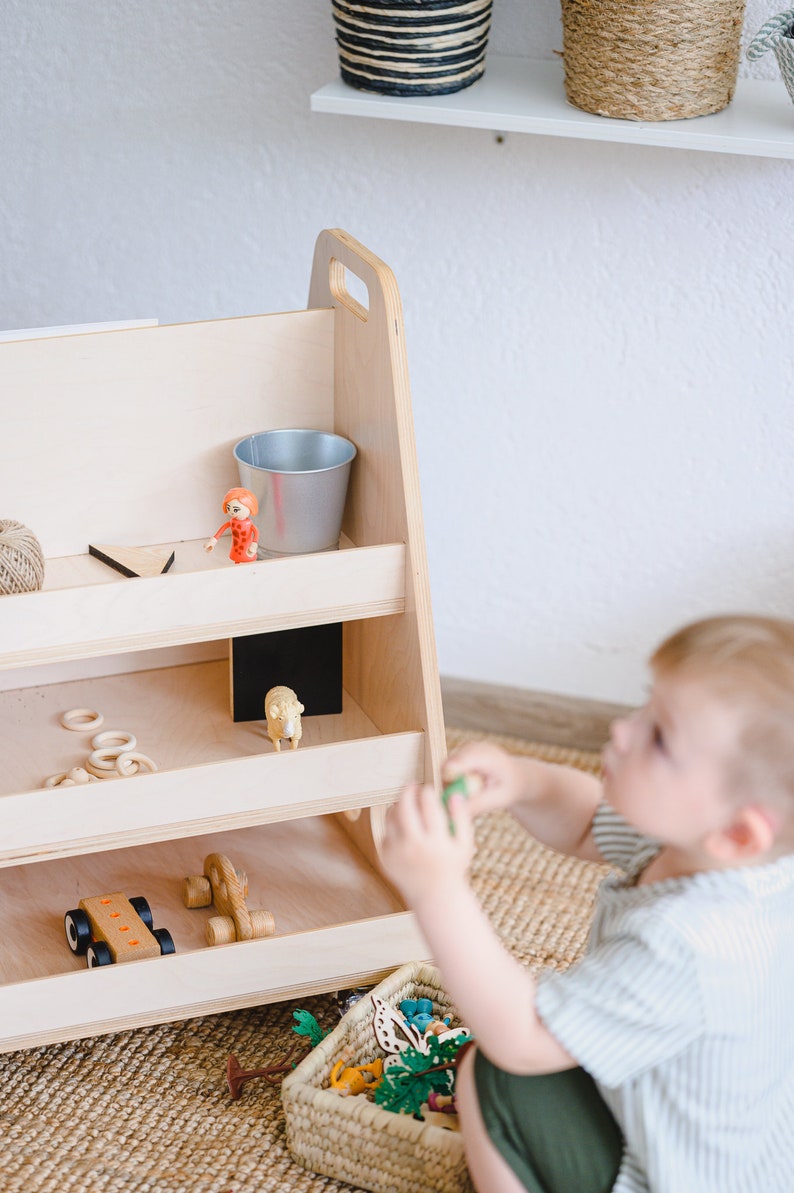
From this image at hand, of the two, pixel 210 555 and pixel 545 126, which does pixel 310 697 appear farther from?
pixel 545 126

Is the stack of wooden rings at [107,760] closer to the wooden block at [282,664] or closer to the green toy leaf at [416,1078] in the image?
the wooden block at [282,664]

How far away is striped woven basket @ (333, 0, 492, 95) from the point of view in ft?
4.49

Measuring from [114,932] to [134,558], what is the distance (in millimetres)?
373

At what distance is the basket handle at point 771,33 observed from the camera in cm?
133

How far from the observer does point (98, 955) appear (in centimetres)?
124

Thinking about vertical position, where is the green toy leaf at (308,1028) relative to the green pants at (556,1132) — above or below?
below

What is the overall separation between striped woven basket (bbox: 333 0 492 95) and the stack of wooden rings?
77 cm

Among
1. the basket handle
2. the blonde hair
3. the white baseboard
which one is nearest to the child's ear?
the blonde hair

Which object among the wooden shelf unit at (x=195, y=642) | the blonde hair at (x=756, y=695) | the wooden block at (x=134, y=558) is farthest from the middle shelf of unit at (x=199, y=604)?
the blonde hair at (x=756, y=695)

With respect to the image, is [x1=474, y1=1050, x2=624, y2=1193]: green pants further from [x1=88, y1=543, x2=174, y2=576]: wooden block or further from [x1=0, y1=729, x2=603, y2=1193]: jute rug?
[x1=88, y1=543, x2=174, y2=576]: wooden block

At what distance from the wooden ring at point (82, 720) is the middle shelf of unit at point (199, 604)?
0.88ft

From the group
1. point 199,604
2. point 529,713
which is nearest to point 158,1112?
point 199,604

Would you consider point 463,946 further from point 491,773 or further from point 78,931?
point 78,931

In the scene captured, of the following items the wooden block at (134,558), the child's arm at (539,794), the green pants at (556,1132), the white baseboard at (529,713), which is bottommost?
the white baseboard at (529,713)
